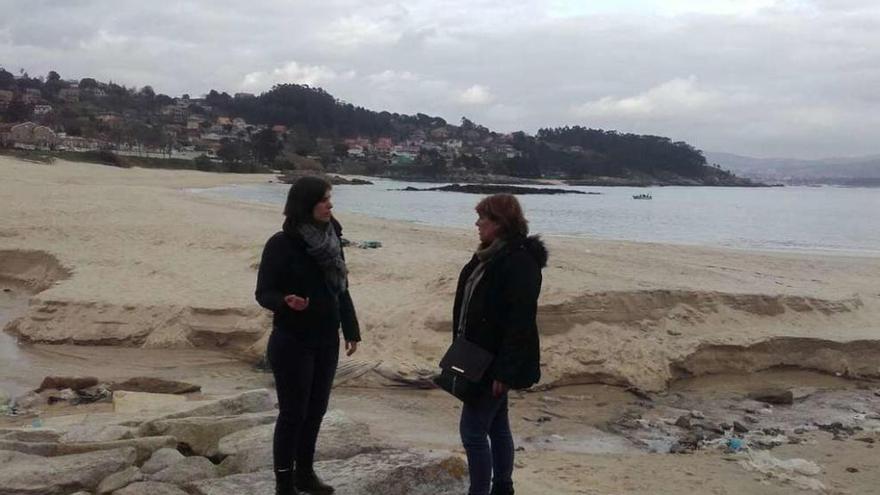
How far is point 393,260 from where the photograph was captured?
1202 cm

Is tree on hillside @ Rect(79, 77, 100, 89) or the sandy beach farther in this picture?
tree on hillside @ Rect(79, 77, 100, 89)

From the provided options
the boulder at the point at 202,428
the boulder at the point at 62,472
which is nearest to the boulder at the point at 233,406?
the boulder at the point at 202,428

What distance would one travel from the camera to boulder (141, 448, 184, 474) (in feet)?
13.8

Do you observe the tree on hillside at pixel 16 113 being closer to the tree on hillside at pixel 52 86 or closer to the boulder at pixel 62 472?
the tree on hillside at pixel 52 86

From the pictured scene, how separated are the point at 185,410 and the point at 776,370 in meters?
6.27

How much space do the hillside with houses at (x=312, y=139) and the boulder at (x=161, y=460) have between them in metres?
67.0

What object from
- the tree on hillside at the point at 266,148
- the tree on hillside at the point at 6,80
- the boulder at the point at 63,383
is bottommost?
the boulder at the point at 63,383

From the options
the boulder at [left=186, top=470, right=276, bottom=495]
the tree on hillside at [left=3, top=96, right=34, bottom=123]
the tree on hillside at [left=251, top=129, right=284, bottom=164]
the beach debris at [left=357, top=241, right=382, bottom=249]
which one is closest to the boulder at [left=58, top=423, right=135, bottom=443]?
the boulder at [left=186, top=470, right=276, bottom=495]

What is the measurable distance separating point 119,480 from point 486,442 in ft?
6.02

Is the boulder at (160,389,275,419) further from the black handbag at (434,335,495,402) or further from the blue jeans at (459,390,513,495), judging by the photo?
the black handbag at (434,335,495,402)

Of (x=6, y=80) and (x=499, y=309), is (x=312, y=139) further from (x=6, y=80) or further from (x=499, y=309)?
(x=499, y=309)

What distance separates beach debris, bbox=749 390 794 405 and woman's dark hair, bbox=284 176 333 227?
572cm

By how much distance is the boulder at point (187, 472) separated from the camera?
13.4 feet

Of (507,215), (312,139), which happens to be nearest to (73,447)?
(507,215)
